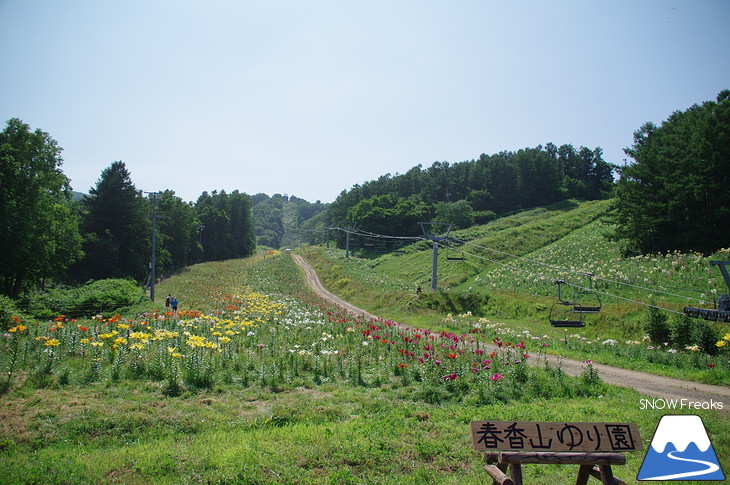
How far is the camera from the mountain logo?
551 cm

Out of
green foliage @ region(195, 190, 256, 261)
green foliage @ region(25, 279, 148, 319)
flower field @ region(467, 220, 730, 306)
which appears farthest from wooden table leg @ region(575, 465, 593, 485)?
green foliage @ region(195, 190, 256, 261)

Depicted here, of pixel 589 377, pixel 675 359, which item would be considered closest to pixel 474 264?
pixel 675 359

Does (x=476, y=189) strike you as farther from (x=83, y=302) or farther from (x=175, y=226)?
(x=83, y=302)

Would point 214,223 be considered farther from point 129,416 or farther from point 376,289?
point 129,416

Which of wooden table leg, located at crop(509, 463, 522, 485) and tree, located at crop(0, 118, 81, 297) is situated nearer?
wooden table leg, located at crop(509, 463, 522, 485)

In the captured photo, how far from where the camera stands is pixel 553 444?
4.72m

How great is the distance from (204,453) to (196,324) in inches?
397

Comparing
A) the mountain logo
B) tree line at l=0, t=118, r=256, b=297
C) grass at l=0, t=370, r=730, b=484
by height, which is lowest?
grass at l=0, t=370, r=730, b=484

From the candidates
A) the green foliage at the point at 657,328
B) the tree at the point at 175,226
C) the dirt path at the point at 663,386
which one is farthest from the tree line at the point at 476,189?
the dirt path at the point at 663,386

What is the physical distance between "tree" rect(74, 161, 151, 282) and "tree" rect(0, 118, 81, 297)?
12424 millimetres

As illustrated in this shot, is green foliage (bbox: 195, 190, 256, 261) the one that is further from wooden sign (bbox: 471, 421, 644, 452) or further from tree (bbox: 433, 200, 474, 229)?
wooden sign (bbox: 471, 421, 644, 452)

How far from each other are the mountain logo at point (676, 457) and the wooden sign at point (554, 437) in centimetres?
111

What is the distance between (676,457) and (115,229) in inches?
2243

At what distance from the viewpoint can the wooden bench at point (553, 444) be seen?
4.62 meters
